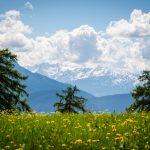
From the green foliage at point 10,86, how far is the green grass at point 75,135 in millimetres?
23412

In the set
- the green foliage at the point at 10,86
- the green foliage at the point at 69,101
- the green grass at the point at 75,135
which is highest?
the green foliage at the point at 69,101

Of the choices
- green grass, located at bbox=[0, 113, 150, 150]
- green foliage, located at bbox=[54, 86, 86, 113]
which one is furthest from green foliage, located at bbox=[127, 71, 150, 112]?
green grass, located at bbox=[0, 113, 150, 150]

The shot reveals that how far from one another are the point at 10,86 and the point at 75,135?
27.2 metres

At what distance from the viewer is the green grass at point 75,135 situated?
30.5 ft

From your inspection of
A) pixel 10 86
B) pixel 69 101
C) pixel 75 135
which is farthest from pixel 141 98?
pixel 75 135

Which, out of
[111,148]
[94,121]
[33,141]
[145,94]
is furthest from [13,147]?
[145,94]

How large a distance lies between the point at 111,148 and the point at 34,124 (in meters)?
3.90

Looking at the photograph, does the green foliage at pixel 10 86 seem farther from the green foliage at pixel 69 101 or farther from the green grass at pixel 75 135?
the green foliage at pixel 69 101

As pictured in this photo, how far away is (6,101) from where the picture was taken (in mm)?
36125

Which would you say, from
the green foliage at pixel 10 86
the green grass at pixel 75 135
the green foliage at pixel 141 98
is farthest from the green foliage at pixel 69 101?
the green grass at pixel 75 135

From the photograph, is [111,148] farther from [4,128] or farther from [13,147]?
[4,128]

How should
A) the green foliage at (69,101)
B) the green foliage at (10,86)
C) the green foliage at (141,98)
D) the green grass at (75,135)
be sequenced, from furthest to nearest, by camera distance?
the green foliage at (69,101), the green foliage at (141,98), the green foliage at (10,86), the green grass at (75,135)

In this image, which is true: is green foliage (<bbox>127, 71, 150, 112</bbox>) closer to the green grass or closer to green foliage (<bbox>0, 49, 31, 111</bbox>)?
green foliage (<bbox>0, 49, 31, 111</bbox>)

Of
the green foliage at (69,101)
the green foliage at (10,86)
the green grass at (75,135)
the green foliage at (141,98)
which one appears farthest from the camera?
the green foliage at (69,101)
